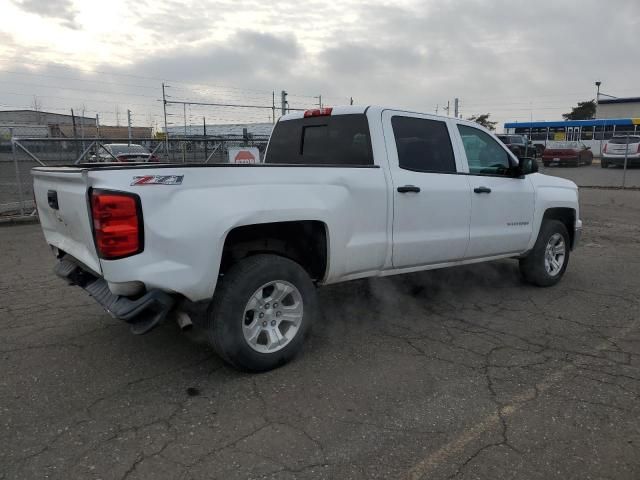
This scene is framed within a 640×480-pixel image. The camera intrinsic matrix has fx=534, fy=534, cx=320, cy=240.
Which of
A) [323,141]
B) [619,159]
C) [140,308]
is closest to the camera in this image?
[140,308]

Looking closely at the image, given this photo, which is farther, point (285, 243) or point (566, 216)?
point (566, 216)

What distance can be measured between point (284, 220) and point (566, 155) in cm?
3030

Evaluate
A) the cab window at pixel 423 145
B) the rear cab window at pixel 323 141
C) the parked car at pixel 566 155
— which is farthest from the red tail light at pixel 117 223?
the parked car at pixel 566 155

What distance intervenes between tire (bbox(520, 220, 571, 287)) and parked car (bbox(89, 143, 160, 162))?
918cm

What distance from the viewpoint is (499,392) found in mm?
3492

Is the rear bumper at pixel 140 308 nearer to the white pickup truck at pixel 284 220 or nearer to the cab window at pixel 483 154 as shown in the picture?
the white pickup truck at pixel 284 220

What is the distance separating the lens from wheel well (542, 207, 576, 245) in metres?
6.13

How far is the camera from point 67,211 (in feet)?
11.7

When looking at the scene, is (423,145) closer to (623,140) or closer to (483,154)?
(483,154)

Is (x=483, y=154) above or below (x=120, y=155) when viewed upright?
above

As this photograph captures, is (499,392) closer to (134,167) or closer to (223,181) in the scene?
(223,181)

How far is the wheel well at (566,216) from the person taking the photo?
20.1 feet

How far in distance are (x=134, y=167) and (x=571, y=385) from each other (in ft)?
10.4

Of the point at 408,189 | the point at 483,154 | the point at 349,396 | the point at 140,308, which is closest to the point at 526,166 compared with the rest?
the point at 483,154
